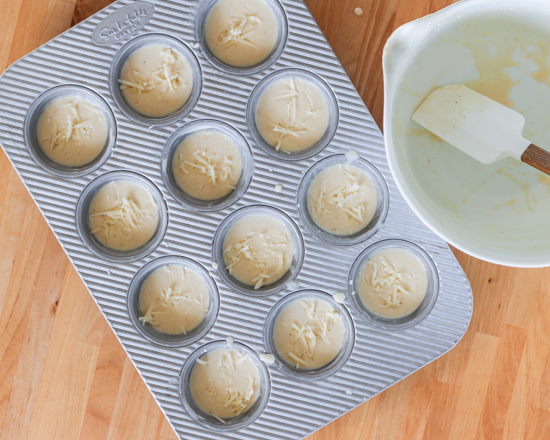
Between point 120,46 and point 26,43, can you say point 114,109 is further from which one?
point 26,43

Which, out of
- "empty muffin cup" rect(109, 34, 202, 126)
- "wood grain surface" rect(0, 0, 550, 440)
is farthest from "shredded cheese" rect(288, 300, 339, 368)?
"empty muffin cup" rect(109, 34, 202, 126)

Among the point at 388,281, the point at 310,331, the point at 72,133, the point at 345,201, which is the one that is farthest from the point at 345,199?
the point at 72,133

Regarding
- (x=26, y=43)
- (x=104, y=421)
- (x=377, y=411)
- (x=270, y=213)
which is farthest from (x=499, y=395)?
(x=26, y=43)

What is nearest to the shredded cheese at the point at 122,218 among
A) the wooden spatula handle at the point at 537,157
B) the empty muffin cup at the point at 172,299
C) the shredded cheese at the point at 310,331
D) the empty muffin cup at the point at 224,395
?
the empty muffin cup at the point at 172,299

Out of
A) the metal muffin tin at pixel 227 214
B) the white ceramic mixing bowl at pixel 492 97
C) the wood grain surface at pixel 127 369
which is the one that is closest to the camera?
the white ceramic mixing bowl at pixel 492 97

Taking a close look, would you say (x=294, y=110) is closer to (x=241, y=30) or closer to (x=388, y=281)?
(x=241, y=30)

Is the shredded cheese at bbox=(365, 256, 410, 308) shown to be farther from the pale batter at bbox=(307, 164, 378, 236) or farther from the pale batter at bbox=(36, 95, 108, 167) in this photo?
the pale batter at bbox=(36, 95, 108, 167)

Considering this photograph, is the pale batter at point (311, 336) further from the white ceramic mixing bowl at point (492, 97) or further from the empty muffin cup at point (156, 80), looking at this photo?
the empty muffin cup at point (156, 80)
